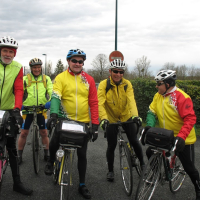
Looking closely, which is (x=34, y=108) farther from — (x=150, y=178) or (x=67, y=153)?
(x=150, y=178)

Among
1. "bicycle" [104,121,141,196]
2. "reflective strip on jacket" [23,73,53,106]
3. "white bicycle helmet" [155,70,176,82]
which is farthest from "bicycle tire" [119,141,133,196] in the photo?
"reflective strip on jacket" [23,73,53,106]

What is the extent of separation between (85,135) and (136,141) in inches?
55.5

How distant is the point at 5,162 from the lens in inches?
135

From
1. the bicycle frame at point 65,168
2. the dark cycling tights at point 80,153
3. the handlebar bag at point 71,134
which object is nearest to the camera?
the handlebar bag at point 71,134

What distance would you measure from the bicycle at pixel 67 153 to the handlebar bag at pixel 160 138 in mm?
899

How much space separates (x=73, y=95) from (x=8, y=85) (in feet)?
3.14

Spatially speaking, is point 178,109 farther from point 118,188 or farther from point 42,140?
point 42,140

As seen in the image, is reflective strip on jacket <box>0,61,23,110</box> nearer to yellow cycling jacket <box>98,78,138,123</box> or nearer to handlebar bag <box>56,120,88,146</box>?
handlebar bag <box>56,120,88,146</box>

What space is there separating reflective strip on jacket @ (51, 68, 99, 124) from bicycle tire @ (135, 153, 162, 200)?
1000mm

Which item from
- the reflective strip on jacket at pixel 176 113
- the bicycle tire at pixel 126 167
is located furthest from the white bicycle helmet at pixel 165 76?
the bicycle tire at pixel 126 167

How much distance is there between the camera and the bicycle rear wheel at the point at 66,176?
3111mm

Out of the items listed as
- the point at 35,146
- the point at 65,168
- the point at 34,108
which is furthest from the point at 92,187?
the point at 34,108

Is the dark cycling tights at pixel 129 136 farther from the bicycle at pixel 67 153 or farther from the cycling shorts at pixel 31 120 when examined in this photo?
the cycling shorts at pixel 31 120

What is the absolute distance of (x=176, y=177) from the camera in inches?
149
